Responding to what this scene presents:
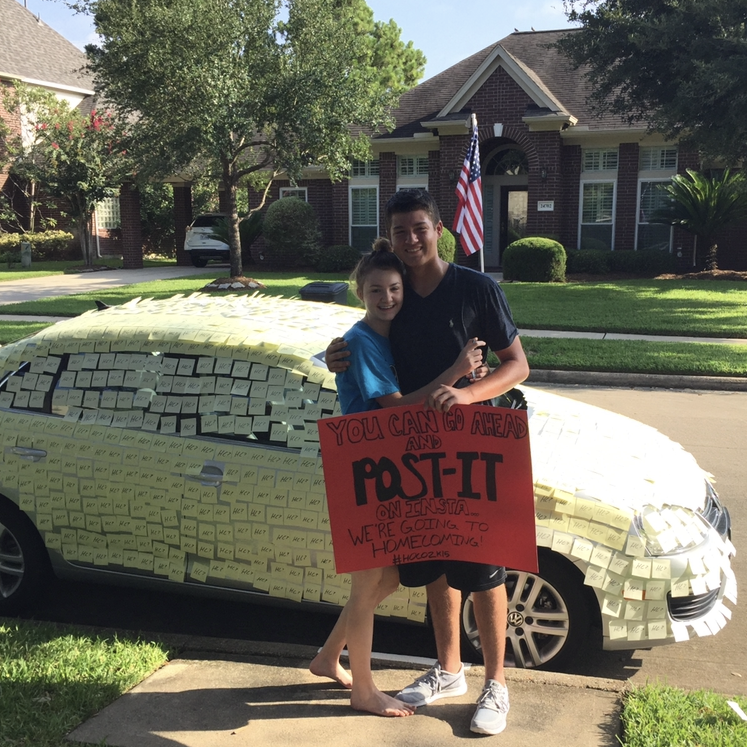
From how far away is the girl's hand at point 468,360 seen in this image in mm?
2844

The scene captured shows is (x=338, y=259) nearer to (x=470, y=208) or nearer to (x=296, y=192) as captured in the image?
(x=296, y=192)

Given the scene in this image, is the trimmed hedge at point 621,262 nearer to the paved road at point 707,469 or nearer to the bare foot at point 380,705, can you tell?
the paved road at point 707,469

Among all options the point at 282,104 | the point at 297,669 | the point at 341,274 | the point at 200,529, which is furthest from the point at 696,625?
the point at 341,274

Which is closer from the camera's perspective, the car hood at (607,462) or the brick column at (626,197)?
the car hood at (607,462)

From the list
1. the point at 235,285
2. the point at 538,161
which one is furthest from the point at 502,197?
the point at 235,285

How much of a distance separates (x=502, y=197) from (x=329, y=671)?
24235mm

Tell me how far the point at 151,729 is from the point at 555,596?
171 centimetres

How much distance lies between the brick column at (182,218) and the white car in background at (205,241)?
5.07 feet

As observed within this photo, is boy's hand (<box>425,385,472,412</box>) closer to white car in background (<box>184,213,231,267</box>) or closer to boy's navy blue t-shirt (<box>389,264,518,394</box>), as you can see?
boy's navy blue t-shirt (<box>389,264,518,394</box>)

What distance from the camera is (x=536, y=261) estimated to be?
21.3 m

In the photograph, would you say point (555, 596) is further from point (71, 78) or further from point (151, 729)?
point (71, 78)

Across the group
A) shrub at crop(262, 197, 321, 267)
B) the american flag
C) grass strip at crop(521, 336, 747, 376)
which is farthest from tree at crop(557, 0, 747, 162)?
shrub at crop(262, 197, 321, 267)

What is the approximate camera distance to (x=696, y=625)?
11.7 ft

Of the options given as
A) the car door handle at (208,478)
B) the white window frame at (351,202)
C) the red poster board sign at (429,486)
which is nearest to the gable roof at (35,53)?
the white window frame at (351,202)
